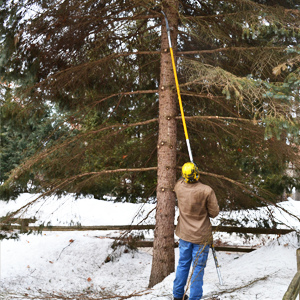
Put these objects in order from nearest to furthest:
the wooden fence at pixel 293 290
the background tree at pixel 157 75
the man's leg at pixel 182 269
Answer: the wooden fence at pixel 293 290, the man's leg at pixel 182 269, the background tree at pixel 157 75

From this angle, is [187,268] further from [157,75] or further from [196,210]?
[157,75]

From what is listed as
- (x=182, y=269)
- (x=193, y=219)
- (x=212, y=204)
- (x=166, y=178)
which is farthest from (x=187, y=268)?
(x=166, y=178)

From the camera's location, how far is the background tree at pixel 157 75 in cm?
523

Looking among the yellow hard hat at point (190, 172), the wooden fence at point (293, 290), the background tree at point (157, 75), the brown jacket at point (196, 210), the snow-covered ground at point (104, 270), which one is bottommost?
the snow-covered ground at point (104, 270)

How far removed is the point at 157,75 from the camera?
7543mm

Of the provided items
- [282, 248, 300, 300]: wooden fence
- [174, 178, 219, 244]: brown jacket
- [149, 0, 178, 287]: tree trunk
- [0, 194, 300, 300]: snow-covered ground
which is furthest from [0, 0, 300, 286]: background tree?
[282, 248, 300, 300]: wooden fence

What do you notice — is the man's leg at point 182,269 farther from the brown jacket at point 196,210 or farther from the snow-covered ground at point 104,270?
the snow-covered ground at point 104,270

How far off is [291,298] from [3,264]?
6869 millimetres

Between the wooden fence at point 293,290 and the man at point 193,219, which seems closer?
the wooden fence at point 293,290

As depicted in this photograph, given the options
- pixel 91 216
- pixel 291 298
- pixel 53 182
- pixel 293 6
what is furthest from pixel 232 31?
pixel 91 216

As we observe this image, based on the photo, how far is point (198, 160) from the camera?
7176mm

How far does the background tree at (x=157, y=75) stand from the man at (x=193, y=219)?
41.9 inches

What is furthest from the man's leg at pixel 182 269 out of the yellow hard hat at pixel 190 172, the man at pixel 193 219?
the yellow hard hat at pixel 190 172

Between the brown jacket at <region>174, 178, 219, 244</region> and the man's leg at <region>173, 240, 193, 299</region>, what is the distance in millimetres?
123
